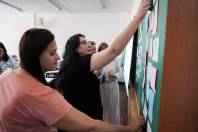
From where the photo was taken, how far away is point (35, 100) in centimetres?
63

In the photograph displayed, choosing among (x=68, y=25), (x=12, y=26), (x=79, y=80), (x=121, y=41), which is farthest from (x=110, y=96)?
(x=12, y=26)

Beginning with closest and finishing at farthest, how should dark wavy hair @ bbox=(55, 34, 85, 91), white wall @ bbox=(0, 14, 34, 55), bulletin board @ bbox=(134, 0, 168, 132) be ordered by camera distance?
bulletin board @ bbox=(134, 0, 168, 132), dark wavy hair @ bbox=(55, 34, 85, 91), white wall @ bbox=(0, 14, 34, 55)

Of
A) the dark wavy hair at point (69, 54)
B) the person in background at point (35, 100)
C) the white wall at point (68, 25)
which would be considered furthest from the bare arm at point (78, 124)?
the white wall at point (68, 25)

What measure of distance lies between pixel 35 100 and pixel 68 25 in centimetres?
596

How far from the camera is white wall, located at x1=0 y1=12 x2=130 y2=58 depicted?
5840 millimetres

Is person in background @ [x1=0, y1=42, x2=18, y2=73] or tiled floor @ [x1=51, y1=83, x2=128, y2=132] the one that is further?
tiled floor @ [x1=51, y1=83, x2=128, y2=132]

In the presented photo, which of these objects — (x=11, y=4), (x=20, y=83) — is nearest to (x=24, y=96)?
(x=20, y=83)

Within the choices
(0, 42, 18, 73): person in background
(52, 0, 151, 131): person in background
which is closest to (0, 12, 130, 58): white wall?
(0, 42, 18, 73): person in background

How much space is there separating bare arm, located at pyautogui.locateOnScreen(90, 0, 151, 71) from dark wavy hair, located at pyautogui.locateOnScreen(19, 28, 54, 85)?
401mm

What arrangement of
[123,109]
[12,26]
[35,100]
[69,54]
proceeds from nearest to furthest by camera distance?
1. [35,100]
2. [69,54]
3. [123,109]
4. [12,26]

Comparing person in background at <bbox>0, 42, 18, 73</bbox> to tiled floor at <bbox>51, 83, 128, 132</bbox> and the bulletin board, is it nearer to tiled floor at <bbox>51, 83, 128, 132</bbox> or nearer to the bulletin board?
tiled floor at <bbox>51, 83, 128, 132</bbox>

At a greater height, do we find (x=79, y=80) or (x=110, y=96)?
(x=79, y=80)

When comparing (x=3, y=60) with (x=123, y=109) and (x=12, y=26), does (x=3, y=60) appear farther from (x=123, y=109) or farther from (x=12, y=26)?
(x=12, y=26)

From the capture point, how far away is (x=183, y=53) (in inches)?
20.4
